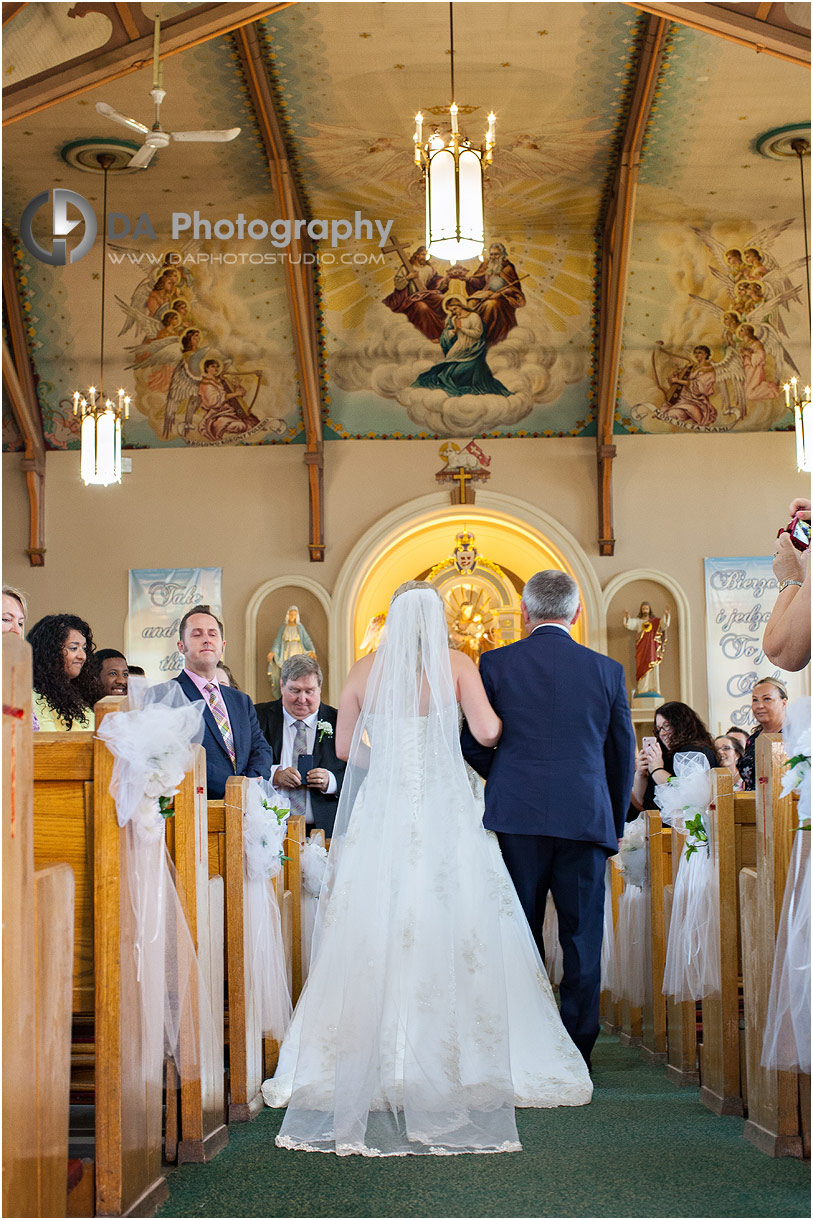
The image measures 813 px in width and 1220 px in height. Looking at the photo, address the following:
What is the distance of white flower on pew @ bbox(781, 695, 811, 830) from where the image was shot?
2.65m

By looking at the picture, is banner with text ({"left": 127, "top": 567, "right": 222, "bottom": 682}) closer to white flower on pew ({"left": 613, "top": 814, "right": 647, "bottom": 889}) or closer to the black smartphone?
the black smartphone

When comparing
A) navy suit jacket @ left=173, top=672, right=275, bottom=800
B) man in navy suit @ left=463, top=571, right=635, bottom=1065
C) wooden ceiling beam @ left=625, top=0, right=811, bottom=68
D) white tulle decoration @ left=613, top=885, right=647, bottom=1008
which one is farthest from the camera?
wooden ceiling beam @ left=625, top=0, right=811, bottom=68

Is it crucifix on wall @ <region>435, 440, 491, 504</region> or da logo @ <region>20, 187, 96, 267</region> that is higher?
da logo @ <region>20, 187, 96, 267</region>

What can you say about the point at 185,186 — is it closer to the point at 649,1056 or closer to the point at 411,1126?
the point at 649,1056

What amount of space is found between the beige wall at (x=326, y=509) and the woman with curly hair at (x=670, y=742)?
6733 millimetres

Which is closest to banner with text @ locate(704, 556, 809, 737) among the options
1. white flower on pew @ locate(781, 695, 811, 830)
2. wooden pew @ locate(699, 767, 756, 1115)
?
wooden pew @ locate(699, 767, 756, 1115)

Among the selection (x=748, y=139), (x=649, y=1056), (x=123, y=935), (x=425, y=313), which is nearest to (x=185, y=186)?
(x=425, y=313)

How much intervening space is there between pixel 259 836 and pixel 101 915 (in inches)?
57.0

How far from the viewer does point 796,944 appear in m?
2.74

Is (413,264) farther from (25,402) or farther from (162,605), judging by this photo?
(162,605)

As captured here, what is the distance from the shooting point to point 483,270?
503 inches

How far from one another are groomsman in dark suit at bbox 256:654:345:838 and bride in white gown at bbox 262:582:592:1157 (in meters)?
1.62

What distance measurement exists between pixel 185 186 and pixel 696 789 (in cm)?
929

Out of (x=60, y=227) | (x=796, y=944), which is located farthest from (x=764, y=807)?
(x=60, y=227)
